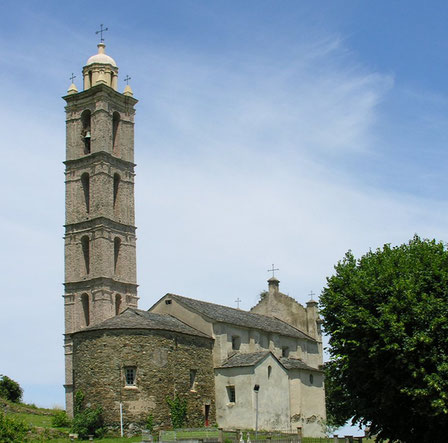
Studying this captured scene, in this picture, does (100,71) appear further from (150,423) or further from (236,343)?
(150,423)

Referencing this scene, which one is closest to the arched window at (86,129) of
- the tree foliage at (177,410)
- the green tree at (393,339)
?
the tree foliage at (177,410)

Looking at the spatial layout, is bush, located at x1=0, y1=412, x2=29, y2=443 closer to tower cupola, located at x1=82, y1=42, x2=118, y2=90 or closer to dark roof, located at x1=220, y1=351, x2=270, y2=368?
dark roof, located at x1=220, y1=351, x2=270, y2=368

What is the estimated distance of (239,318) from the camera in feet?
203

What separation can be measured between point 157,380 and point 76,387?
17.2ft

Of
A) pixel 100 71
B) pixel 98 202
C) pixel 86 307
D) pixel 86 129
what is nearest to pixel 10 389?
pixel 86 307

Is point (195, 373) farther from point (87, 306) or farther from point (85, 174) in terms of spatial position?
point (85, 174)

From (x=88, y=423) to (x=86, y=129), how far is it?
3752 cm

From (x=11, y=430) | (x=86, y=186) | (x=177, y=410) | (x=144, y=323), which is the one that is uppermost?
(x=86, y=186)

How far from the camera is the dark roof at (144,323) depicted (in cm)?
4909

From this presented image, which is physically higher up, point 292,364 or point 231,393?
point 292,364

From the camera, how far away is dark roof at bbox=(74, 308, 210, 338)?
4909 centimetres

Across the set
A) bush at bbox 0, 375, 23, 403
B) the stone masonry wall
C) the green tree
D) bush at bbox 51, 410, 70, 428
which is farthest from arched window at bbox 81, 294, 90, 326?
the green tree

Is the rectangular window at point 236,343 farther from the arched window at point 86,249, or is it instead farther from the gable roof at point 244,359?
the arched window at point 86,249

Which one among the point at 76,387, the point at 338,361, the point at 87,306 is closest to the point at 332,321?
the point at 338,361
